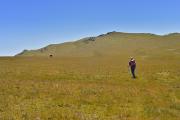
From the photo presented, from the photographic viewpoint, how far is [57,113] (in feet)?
64.6

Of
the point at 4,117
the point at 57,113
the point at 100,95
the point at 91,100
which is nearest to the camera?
the point at 4,117

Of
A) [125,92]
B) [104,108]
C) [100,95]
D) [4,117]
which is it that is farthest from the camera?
[125,92]

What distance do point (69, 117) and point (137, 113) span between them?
160 inches

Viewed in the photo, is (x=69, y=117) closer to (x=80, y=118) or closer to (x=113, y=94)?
(x=80, y=118)

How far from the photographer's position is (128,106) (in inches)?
911

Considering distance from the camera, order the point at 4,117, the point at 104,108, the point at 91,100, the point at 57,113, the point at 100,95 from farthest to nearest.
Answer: the point at 100,95 → the point at 91,100 → the point at 104,108 → the point at 57,113 → the point at 4,117

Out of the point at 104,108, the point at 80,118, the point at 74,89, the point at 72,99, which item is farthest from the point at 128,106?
the point at 74,89

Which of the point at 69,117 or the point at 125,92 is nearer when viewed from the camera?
the point at 69,117

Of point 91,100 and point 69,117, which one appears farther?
point 91,100

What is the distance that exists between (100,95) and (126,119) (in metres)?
8.25

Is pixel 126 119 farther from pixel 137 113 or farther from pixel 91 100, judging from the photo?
pixel 91 100

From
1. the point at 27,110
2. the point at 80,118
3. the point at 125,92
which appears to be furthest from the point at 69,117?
the point at 125,92

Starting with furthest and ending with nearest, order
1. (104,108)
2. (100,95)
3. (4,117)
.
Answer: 1. (100,95)
2. (104,108)
3. (4,117)

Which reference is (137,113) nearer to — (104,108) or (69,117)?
(104,108)
